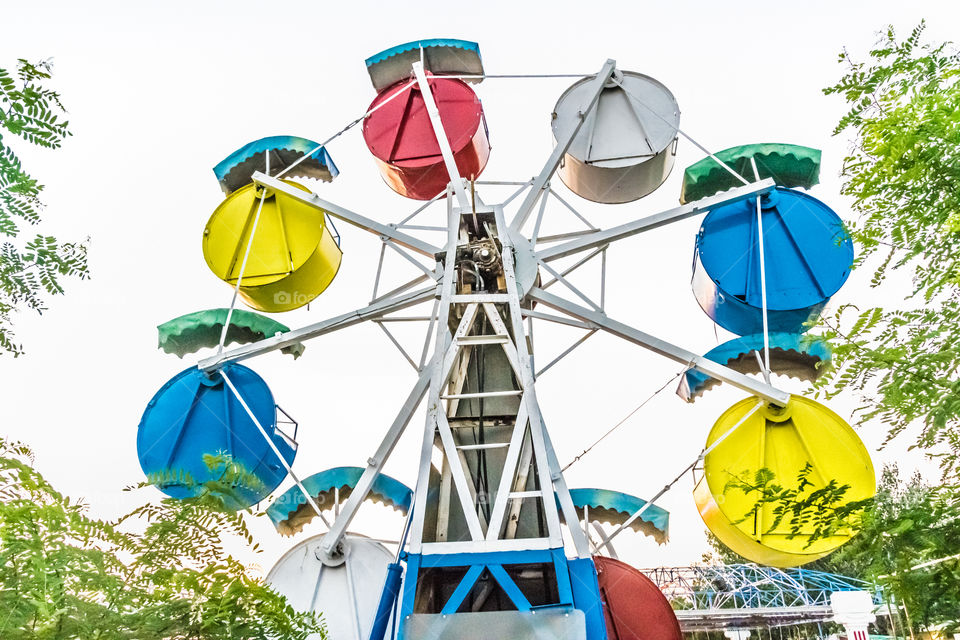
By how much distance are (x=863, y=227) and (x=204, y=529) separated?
4.12 m

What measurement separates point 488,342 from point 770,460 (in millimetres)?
3871

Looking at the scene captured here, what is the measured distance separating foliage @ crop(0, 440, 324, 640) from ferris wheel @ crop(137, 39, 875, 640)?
93.2 inches

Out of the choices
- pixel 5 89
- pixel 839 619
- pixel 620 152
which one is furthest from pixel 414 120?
pixel 839 619

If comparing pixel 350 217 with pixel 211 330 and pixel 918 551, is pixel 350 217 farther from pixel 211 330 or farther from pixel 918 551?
pixel 918 551

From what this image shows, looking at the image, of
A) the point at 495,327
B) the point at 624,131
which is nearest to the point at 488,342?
the point at 495,327

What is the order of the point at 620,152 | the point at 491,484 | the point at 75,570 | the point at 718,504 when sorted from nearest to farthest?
the point at 75,570 → the point at 491,484 → the point at 718,504 → the point at 620,152

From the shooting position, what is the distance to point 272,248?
421 inches

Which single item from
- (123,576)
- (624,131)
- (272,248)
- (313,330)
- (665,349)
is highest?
(624,131)

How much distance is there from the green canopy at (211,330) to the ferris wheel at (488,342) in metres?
0.03

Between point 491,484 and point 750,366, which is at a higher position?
point 750,366

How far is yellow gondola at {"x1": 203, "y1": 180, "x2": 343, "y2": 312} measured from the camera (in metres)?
10.6

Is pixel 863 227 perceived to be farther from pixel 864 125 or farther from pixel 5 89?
pixel 5 89

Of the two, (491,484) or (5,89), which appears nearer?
(5,89)

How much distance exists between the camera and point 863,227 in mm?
4488
